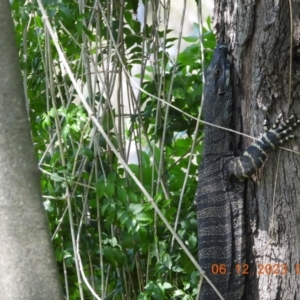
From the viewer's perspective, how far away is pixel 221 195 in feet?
9.05

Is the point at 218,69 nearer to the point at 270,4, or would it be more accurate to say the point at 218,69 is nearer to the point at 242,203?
the point at 270,4

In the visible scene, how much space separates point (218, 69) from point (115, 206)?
859 millimetres

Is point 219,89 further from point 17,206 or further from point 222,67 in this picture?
point 17,206

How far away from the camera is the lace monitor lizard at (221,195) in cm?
266

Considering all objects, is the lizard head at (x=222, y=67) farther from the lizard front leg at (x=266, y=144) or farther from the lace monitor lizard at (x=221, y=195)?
the lizard front leg at (x=266, y=144)

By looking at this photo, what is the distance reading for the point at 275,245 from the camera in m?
2.54

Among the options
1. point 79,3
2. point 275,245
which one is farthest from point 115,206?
point 79,3

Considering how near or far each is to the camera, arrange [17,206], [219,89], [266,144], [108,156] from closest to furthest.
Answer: [17,206] → [266,144] → [219,89] → [108,156]

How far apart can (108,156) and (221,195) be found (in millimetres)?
713

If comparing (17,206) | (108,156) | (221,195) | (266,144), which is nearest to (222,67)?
(266,144)

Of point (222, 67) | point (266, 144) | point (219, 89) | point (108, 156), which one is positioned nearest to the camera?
point (266, 144)

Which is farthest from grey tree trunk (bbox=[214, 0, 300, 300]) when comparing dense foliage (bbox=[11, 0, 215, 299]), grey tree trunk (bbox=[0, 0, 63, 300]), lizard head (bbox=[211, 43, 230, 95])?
grey tree trunk (bbox=[0, 0, 63, 300])

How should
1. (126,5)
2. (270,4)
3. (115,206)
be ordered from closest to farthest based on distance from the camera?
(270,4)
(115,206)
(126,5)

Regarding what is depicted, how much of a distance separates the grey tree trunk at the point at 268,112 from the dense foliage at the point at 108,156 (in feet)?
1.29
